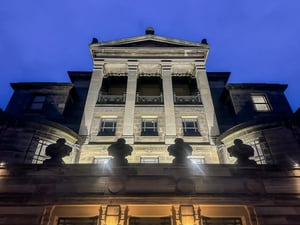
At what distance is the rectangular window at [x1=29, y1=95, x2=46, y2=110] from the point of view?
1802 centimetres

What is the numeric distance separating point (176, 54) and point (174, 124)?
31.8 feet

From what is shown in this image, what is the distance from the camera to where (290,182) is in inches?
381

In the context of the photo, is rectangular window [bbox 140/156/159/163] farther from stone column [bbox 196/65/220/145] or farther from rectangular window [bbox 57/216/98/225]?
rectangular window [bbox 57/216/98/225]

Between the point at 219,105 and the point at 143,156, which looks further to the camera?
the point at 219,105

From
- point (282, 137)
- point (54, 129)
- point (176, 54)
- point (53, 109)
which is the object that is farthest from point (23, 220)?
point (176, 54)

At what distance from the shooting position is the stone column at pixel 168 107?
16.1 m

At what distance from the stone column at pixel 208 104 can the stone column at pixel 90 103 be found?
9087 mm

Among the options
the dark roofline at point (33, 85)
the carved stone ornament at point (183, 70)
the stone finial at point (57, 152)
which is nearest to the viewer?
the stone finial at point (57, 152)

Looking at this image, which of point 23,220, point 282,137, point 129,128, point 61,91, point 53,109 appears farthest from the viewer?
point 61,91

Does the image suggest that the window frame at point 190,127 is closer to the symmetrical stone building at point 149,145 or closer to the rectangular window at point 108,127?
the symmetrical stone building at point 149,145

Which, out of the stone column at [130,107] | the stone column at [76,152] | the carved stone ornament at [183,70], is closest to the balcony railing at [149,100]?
the stone column at [130,107]

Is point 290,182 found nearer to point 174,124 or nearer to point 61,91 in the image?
point 174,124

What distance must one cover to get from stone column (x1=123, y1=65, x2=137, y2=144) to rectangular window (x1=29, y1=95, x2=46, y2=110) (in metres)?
7.03

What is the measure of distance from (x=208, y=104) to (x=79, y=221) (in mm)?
13187
